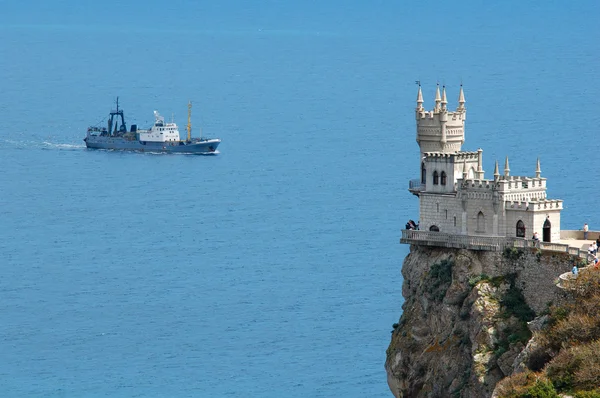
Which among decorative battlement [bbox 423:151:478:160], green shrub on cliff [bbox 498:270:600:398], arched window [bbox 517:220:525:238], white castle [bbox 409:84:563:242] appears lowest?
green shrub on cliff [bbox 498:270:600:398]

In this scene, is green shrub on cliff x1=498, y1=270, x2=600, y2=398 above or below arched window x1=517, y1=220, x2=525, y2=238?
below

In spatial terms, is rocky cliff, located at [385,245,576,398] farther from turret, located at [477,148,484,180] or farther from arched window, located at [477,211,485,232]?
turret, located at [477,148,484,180]

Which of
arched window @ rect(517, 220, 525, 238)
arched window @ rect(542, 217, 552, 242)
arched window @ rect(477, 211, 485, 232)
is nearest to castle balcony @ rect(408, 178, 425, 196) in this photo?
arched window @ rect(477, 211, 485, 232)

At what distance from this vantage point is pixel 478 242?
7931 centimetres

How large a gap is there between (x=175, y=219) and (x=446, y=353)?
94.3m

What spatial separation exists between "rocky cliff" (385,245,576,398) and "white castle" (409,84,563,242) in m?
1.21

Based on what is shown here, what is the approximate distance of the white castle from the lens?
258 ft

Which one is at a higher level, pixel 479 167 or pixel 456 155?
pixel 456 155

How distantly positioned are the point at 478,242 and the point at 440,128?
6866 millimetres

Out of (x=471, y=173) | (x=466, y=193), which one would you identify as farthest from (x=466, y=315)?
(x=471, y=173)

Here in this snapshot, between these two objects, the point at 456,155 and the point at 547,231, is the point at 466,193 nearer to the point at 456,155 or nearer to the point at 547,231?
the point at 456,155

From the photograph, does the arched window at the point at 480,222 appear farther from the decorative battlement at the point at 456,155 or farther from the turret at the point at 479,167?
the decorative battlement at the point at 456,155

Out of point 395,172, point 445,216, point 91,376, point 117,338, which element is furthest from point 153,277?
point 445,216

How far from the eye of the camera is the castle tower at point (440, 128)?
84.2 metres
